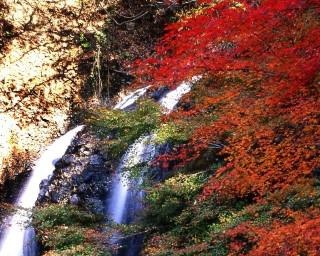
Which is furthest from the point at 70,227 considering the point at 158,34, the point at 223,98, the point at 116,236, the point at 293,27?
the point at 158,34

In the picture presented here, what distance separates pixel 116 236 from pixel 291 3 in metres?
5.45

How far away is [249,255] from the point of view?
5754 millimetres

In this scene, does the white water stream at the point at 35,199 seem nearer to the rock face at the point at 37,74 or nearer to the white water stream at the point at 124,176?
the white water stream at the point at 124,176

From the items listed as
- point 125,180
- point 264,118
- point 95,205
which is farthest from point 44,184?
point 264,118

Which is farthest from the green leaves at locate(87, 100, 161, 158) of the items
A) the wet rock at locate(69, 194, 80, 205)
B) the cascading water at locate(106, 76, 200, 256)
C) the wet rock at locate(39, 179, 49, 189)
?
the wet rock at locate(39, 179, 49, 189)

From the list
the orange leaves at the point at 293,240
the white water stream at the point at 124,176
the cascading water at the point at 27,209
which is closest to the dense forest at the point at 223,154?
the orange leaves at the point at 293,240

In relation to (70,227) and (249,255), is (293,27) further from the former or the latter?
(70,227)

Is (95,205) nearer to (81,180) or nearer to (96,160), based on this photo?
(81,180)

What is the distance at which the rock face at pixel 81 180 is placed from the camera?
34.5 ft

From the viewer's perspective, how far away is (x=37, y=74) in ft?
49.6

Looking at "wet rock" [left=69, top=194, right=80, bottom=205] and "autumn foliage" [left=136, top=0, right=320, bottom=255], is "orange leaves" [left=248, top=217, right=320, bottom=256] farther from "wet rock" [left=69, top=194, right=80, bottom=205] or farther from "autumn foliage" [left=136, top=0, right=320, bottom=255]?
"wet rock" [left=69, top=194, right=80, bottom=205]

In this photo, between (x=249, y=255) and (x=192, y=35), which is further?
(x=192, y=35)

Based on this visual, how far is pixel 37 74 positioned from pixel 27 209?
21.4 ft

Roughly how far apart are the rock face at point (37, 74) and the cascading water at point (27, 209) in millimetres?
613
